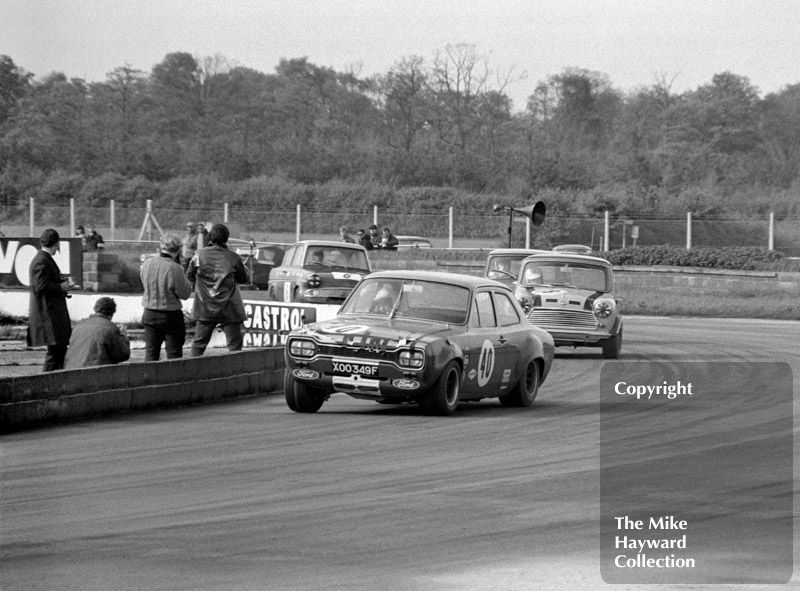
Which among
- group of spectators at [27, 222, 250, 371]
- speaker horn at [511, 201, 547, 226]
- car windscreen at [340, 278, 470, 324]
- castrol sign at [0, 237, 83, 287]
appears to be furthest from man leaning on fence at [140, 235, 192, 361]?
speaker horn at [511, 201, 547, 226]

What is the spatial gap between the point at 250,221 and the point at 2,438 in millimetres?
38092

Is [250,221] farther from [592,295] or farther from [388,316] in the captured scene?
[388,316]

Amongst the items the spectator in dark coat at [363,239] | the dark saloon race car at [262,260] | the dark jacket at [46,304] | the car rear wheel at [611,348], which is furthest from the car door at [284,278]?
the spectator in dark coat at [363,239]

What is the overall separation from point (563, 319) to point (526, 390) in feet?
22.4

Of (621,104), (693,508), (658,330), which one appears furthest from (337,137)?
(693,508)

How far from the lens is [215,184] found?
66375 mm

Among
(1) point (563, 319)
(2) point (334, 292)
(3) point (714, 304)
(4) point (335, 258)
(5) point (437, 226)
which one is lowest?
(3) point (714, 304)

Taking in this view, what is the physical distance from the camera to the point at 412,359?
A: 466 inches

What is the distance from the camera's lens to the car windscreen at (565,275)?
69.7ft

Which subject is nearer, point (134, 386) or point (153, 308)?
point (134, 386)

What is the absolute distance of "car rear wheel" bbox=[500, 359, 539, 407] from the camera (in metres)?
13.7

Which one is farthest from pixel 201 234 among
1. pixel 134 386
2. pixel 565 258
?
pixel 134 386

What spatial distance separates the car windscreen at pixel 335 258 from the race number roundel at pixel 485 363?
11.4m

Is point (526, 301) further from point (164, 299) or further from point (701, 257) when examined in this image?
point (701, 257)
